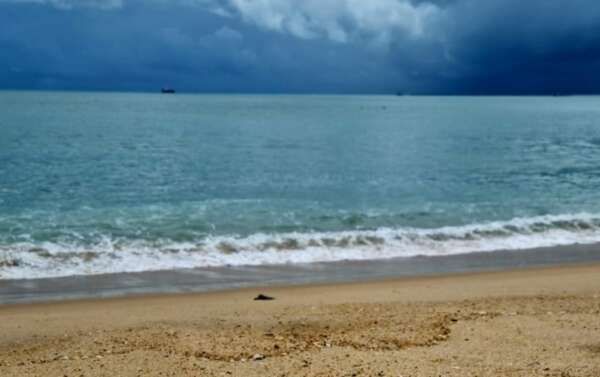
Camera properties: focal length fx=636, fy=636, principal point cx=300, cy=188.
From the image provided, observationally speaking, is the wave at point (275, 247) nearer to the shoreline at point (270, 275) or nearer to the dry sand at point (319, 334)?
the shoreline at point (270, 275)

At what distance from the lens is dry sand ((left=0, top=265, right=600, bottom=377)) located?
7141mm

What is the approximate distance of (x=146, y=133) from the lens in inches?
2359

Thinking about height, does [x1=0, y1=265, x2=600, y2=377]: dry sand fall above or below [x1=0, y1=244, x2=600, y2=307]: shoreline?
above

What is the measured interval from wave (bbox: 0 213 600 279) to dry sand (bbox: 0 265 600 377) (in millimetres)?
3179

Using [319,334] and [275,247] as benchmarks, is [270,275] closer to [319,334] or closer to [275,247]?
[275,247]

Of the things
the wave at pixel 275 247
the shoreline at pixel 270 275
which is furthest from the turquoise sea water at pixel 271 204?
the shoreline at pixel 270 275

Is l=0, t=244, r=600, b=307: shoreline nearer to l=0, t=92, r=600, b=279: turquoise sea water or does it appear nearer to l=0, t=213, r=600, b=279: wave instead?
l=0, t=213, r=600, b=279: wave

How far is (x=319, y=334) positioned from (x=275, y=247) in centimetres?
831

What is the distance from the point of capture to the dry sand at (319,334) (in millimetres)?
7141

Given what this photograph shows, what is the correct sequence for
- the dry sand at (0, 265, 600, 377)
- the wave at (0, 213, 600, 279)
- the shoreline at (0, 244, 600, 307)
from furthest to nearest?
1. the wave at (0, 213, 600, 279)
2. the shoreline at (0, 244, 600, 307)
3. the dry sand at (0, 265, 600, 377)

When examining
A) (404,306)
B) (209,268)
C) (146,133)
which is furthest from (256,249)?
(146,133)

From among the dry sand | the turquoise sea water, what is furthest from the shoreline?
the dry sand

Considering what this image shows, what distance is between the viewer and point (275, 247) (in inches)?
660

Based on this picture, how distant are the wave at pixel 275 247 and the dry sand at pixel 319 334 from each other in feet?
10.4
